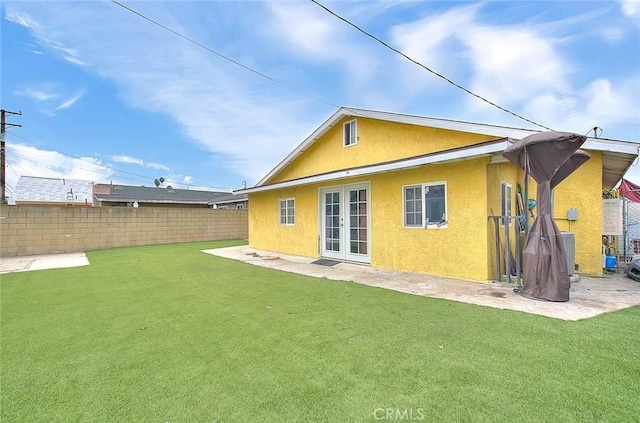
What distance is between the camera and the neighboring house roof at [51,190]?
1106 inches

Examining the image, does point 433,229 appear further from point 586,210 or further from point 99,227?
point 99,227

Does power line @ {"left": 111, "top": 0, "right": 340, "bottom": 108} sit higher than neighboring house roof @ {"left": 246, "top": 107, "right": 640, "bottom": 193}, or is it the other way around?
power line @ {"left": 111, "top": 0, "right": 340, "bottom": 108}

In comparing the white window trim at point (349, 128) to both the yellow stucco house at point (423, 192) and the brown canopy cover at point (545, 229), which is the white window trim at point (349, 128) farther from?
the brown canopy cover at point (545, 229)

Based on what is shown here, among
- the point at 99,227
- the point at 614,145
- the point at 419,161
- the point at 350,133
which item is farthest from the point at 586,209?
the point at 99,227

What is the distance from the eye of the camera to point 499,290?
200 inches

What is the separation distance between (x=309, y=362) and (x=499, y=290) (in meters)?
4.05

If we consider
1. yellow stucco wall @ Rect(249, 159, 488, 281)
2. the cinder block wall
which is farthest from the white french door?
the cinder block wall

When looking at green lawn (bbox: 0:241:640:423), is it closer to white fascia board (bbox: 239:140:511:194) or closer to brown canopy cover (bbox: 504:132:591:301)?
brown canopy cover (bbox: 504:132:591:301)

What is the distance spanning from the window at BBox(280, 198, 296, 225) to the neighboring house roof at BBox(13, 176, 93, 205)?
26.5m

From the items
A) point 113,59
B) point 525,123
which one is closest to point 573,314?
point 525,123

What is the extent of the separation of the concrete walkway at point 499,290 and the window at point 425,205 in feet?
3.92

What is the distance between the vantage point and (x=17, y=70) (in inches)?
386

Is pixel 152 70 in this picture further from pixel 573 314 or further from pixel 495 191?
pixel 573 314

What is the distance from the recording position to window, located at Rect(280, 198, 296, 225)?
10.8 metres
